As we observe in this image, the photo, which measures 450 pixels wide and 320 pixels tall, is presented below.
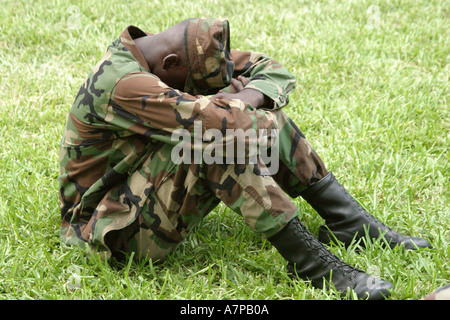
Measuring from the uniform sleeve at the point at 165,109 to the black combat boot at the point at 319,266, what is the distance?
1.75ft

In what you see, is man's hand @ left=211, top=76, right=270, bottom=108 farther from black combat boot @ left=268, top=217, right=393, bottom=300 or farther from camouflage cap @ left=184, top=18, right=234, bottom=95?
black combat boot @ left=268, top=217, right=393, bottom=300

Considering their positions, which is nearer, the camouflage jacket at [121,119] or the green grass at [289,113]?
the camouflage jacket at [121,119]

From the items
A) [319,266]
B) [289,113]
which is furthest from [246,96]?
[289,113]

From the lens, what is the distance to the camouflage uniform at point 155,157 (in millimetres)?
2404

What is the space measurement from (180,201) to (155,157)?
0.23 metres

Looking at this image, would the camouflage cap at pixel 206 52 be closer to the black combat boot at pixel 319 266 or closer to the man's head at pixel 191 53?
the man's head at pixel 191 53

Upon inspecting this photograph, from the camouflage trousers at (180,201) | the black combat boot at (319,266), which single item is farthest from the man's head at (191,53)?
the black combat boot at (319,266)

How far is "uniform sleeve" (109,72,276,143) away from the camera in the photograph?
237 cm

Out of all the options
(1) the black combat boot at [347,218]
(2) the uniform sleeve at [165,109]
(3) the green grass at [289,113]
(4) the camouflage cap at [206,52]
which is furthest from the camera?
(1) the black combat boot at [347,218]

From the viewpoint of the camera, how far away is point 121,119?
2.47 metres

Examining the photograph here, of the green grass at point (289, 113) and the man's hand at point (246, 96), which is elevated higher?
the man's hand at point (246, 96)

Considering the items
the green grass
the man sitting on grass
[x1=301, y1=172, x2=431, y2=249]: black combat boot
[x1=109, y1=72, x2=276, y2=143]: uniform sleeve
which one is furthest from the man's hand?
the green grass

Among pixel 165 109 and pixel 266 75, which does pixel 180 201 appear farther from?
pixel 266 75
